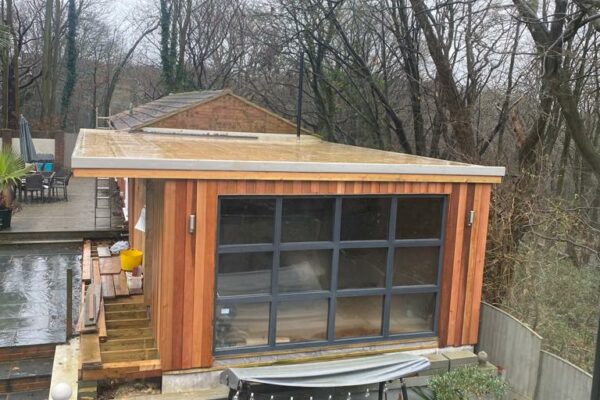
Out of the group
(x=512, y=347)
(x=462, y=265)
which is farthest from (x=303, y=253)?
(x=512, y=347)

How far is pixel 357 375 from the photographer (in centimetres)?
559

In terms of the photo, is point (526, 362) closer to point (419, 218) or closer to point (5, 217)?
point (419, 218)

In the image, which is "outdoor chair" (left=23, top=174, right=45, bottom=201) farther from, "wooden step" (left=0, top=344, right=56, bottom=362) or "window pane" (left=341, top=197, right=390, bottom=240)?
"window pane" (left=341, top=197, right=390, bottom=240)

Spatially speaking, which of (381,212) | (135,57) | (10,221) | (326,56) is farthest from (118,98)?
(381,212)

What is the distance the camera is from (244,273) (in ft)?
19.6

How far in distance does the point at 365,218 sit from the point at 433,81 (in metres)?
10.4

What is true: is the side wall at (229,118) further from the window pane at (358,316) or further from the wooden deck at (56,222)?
the window pane at (358,316)

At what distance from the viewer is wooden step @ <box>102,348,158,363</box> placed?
607cm

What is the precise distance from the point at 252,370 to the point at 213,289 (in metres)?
0.95

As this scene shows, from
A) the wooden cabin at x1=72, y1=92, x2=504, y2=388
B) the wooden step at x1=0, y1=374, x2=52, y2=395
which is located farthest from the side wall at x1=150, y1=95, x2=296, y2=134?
the wooden step at x1=0, y1=374, x2=52, y2=395

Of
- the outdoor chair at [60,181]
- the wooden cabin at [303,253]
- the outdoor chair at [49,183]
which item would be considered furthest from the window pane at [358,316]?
the outdoor chair at [60,181]

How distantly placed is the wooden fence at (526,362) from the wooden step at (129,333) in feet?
14.6

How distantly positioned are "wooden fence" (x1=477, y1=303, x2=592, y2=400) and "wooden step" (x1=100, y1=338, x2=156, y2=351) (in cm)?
438

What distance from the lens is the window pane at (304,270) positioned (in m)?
6.16
